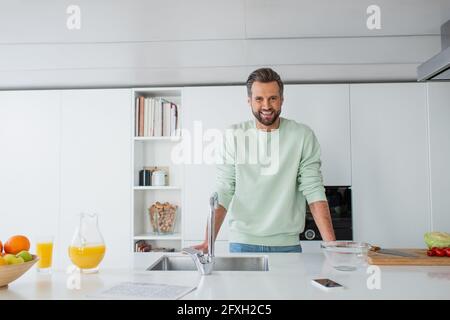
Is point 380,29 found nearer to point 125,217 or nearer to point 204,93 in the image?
point 204,93

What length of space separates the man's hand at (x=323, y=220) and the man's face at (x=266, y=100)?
52 centimetres

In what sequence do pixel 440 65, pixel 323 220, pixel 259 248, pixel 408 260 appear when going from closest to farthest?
pixel 408 260
pixel 440 65
pixel 323 220
pixel 259 248

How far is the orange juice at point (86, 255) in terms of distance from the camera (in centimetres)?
148

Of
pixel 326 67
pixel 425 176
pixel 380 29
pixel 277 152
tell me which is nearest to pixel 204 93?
pixel 326 67

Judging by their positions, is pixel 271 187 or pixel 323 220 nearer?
pixel 323 220

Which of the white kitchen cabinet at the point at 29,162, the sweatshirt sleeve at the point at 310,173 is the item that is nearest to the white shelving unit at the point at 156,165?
the white kitchen cabinet at the point at 29,162

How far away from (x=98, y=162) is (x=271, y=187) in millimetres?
1668

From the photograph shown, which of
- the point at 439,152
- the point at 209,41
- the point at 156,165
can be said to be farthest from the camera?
the point at 156,165

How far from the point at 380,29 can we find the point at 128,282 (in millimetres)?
1911

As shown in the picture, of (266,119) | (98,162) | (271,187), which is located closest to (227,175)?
(271,187)

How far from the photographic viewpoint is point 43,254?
1.55m

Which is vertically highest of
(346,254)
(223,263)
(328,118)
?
(328,118)

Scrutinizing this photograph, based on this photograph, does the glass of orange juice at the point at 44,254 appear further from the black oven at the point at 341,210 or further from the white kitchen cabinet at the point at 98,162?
the black oven at the point at 341,210

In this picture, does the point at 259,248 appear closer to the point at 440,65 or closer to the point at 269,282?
the point at 269,282
